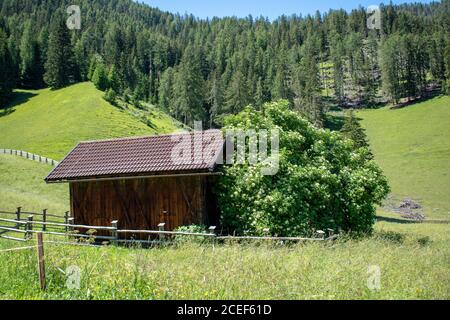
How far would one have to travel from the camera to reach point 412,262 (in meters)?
11.3

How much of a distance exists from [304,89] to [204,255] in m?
108

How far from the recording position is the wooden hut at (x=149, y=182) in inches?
792

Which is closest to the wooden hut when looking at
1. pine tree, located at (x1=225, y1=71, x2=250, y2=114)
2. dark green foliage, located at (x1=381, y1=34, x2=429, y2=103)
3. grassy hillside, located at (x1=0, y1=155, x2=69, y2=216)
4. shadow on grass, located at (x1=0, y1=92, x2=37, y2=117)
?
grassy hillside, located at (x1=0, y1=155, x2=69, y2=216)

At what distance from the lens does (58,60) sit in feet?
327

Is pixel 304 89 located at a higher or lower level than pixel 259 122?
higher

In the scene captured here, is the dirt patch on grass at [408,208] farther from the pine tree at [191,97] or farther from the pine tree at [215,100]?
the pine tree at [215,100]

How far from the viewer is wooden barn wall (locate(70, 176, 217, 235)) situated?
2012cm

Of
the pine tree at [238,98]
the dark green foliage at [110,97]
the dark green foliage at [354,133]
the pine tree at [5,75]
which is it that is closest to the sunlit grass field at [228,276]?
the dark green foliage at [354,133]

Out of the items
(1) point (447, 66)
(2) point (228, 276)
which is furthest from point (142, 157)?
(1) point (447, 66)

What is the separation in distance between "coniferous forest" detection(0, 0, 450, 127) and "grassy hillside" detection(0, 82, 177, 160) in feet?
16.7

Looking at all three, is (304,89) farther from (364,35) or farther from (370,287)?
(370,287)

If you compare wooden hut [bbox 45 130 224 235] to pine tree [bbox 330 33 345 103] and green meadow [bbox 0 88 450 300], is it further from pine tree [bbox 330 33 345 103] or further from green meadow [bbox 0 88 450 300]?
pine tree [bbox 330 33 345 103]

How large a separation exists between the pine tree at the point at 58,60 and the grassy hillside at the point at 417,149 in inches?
3008
